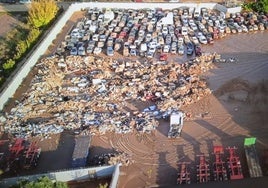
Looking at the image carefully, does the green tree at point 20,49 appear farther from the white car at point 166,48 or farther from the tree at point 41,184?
the tree at point 41,184

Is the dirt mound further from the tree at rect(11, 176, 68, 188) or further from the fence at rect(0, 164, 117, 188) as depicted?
the tree at rect(11, 176, 68, 188)

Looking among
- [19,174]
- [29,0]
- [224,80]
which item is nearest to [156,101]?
[224,80]

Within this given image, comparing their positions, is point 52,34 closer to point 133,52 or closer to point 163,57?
point 133,52

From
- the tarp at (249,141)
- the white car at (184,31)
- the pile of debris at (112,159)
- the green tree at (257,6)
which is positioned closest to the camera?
the pile of debris at (112,159)

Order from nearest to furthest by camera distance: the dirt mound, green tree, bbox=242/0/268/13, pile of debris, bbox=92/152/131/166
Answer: pile of debris, bbox=92/152/131/166 < the dirt mound < green tree, bbox=242/0/268/13

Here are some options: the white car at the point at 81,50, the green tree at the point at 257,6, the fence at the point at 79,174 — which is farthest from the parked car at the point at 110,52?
the green tree at the point at 257,6

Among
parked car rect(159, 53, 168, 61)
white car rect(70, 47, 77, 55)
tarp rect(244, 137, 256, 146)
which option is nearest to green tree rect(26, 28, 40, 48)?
white car rect(70, 47, 77, 55)

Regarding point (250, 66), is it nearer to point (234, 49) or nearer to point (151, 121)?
point (234, 49)

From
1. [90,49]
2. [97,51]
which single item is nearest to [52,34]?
[90,49]
